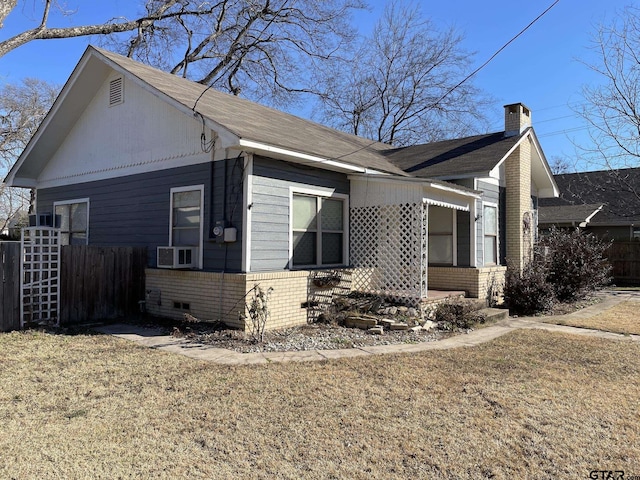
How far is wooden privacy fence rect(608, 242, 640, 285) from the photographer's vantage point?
64.0ft

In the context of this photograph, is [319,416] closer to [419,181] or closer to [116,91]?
[419,181]

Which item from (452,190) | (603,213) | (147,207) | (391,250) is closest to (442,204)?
(452,190)

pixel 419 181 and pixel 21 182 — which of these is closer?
pixel 419 181

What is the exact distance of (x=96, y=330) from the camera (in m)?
8.39

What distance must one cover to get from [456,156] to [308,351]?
8.61 metres

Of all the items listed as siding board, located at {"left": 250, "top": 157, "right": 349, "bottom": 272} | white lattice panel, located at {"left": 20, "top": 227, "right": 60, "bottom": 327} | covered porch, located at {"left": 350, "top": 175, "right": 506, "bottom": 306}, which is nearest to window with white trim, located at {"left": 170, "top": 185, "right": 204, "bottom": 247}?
siding board, located at {"left": 250, "top": 157, "right": 349, "bottom": 272}

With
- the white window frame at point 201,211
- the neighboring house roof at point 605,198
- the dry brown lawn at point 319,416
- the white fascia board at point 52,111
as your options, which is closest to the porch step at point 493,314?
the dry brown lawn at point 319,416

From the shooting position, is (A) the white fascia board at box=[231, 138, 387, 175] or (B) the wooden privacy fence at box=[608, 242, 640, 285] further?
(B) the wooden privacy fence at box=[608, 242, 640, 285]

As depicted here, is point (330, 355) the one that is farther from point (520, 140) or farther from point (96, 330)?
point (520, 140)

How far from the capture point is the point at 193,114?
8.32 meters

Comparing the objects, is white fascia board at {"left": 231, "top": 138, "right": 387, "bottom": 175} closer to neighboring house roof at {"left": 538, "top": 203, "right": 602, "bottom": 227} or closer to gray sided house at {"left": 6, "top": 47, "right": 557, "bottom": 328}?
gray sided house at {"left": 6, "top": 47, "right": 557, "bottom": 328}

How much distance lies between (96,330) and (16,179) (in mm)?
7096

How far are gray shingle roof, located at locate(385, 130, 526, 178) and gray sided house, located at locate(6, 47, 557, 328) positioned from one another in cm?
8

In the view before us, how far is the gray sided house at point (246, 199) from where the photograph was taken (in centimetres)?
833
